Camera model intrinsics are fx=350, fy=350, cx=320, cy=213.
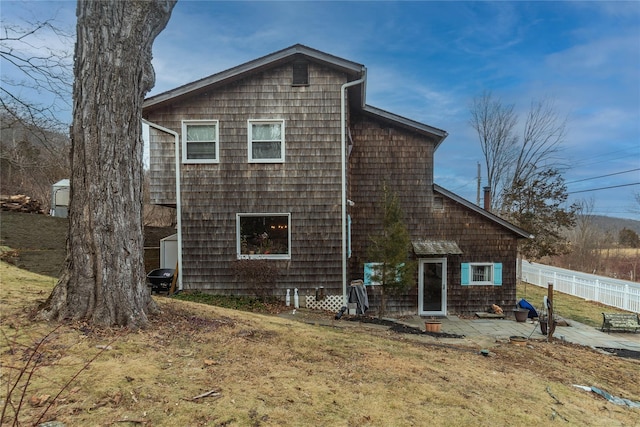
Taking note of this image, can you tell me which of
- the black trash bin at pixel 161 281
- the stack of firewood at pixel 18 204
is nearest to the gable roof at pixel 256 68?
the black trash bin at pixel 161 281

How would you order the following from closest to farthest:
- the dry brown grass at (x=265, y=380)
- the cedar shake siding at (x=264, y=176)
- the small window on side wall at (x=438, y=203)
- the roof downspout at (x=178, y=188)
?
the dry brown grass at (x=265, y=380) < the roof downspout at (x=178, y=188) < the cedar shake siding at (x=264, y=176) < the small window on side wall at (x=438, y=203)

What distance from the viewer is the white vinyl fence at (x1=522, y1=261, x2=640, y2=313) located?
14375 mm

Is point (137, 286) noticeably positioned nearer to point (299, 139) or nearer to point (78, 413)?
point (78, 413)

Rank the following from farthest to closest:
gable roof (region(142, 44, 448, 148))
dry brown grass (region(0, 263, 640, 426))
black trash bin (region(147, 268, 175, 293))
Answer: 1. black trash bin (region(147, 268, 175, 293))
2. gable roof (region(142, 44, 448, 148))
3. dry brown grass (region(0, 263, 640, 426))

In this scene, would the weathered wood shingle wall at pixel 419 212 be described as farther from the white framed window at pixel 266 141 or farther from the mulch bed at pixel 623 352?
the mulch bed at pixel 623 352

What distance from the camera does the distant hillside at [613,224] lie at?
3578cm

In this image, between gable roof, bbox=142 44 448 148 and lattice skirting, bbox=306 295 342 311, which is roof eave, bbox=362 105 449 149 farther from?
lattice skirting, bbox=306 295 342 311

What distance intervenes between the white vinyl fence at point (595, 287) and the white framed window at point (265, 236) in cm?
1423

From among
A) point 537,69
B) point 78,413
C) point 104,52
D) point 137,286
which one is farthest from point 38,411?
point 537,69

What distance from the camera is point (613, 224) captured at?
39.1 metres

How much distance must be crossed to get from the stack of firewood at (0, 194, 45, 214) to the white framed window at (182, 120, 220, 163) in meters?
10.1

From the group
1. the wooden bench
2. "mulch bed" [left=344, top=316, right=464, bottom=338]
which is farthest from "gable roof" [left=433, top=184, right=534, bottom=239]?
"mulch bed" [left=344, top=316, right=464, bottom=338]

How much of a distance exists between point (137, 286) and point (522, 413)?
4959mm

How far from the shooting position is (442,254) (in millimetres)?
11727
